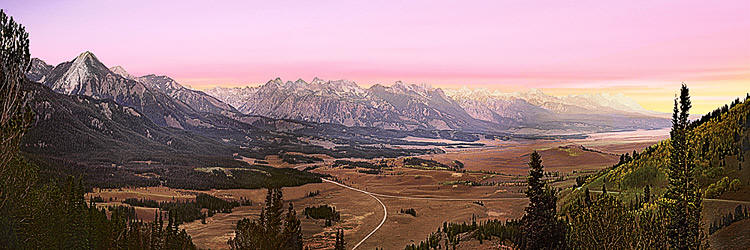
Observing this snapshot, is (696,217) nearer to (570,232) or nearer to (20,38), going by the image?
(570,232)

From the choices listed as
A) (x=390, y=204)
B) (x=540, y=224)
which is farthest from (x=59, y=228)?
(x=390, y=204)

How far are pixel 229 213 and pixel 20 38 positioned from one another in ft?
134

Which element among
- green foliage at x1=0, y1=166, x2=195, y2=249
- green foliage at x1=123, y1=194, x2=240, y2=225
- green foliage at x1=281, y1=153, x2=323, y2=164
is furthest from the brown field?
green foliage at x1=281, y1=153, x2=323, y2=164

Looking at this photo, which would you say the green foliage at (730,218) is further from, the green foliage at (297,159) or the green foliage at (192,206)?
the green foliage at (297,159)

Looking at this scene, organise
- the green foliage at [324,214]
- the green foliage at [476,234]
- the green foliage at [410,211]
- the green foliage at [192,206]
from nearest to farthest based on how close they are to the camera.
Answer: the green foliage at [476,234] < the green foliage at [324,214] < the green foliage at [410,211] < the green foliage at [192,206]

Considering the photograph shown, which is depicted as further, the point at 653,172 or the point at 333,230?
the point at 333,230

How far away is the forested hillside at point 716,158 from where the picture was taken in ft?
63.0

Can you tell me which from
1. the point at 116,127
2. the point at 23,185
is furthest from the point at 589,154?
the point at 116,127

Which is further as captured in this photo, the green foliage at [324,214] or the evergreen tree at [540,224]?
the green foliage at [324,214]

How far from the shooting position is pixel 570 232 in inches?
781

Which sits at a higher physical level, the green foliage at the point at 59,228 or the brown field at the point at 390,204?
the green foliage at the point at 59,228

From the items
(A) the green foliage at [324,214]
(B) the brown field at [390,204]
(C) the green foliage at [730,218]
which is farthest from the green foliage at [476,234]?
(A) the green foliage at [324,214]

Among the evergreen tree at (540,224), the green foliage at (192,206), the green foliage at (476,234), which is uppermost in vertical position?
the evergreen tree at (540,224)

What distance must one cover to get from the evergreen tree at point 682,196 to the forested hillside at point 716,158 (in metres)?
1.29
